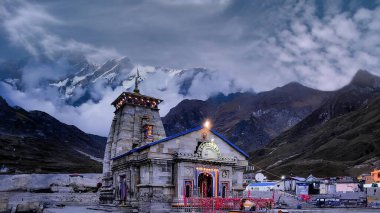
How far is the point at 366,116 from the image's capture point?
196125 mm

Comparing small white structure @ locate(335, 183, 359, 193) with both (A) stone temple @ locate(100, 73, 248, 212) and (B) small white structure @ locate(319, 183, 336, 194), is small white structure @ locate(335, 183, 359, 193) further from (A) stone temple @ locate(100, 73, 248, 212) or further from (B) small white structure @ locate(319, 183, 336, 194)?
(A) stone temple @ locate(100, 73, 248, 212)

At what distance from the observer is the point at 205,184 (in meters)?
38.5

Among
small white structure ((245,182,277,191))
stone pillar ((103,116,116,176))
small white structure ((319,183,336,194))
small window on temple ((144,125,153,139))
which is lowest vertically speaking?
small white structure ((245,182,277,191))

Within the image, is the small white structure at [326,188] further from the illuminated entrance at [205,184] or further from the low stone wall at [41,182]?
the low stone wall at [41,182]

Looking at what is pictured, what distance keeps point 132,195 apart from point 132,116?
13866 mm

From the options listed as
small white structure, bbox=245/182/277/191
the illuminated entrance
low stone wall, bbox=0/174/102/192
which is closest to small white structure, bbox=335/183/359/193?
small white structure, bbox=245/182/277/191

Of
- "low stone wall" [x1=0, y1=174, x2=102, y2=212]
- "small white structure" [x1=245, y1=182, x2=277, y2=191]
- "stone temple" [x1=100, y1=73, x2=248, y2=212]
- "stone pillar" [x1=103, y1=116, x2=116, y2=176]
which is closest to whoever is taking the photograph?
"stone temple" [x1=100, y1=73, x2=248, y2=212]

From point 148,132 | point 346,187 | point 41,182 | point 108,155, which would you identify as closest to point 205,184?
point 148,132

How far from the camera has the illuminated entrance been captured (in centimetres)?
3778

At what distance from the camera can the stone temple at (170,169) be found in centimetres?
3425

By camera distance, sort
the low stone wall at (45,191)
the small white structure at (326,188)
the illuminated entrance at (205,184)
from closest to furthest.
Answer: the illuminated entrance at (205,184) → the low stone wall at (45,191) → the small white structure at (326,188)

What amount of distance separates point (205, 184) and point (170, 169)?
5447 millimetres

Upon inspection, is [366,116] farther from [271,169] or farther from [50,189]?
[50,189]

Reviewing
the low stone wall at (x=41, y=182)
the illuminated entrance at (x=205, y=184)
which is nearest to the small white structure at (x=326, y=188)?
the illuminated entrance at (x=205, y=184)
